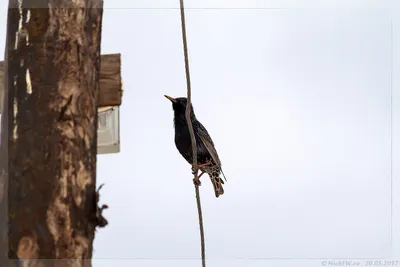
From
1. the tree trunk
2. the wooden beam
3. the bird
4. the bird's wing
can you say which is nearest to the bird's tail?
the bird

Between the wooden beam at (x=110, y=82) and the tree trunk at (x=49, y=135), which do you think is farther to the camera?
the wooden beam at (x=110, y=82)

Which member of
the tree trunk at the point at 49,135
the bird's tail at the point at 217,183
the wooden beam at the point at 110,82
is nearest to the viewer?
the tree trunk at the point at 49,135

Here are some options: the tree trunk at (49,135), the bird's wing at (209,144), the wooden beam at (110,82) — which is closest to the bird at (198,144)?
the bird's wing at (209,144)

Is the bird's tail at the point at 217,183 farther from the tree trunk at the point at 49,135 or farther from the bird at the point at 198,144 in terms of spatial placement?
the tree trunk at the point at 49,135

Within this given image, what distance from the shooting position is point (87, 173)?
2.37 meters

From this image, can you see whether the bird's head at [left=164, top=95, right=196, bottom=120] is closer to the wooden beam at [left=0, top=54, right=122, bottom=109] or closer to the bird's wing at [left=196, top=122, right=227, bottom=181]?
the bird's wing at [left=196, top=122, right=227, bottom=181]

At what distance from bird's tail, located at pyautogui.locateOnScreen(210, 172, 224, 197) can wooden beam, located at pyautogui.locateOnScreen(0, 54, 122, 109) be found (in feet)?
7.85

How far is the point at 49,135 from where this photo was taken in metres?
2.33

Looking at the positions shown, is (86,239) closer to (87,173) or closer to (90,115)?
(87,173)

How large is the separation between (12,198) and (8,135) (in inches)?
8.4

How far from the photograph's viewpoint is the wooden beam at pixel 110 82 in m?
2.69

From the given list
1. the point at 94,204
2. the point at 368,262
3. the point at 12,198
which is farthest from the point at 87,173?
the point at 368,262

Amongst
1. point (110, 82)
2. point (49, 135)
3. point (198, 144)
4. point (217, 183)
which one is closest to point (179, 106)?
point (198, 144)

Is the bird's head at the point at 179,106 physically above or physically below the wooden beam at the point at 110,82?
above
